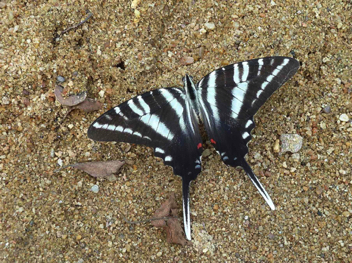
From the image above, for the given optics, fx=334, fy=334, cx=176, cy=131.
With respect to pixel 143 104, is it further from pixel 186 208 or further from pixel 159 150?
pixel 186 208

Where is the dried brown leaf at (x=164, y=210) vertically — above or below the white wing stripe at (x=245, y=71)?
below

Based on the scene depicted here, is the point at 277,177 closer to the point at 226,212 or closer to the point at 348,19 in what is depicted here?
the point at 226,212

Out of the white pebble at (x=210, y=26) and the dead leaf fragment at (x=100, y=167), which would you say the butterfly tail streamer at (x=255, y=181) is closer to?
the dead leaf fragment at (x=100, y=167)

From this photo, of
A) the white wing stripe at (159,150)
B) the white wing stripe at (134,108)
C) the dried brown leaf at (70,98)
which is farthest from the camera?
the dried brown leaf at (70,98)

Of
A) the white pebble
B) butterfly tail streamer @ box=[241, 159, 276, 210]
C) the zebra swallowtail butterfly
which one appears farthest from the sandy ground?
the zebra swallowtail butterfly

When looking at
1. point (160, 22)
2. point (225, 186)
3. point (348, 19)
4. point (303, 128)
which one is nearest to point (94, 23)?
point (160, 22)

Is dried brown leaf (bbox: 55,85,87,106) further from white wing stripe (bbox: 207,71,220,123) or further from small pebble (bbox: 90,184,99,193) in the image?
white wing stripe (bbox: 207,71,220,123)

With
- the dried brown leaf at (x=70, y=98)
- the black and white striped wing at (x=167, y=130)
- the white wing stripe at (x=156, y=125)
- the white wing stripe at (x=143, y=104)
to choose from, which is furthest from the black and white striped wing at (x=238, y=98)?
the dried brown leaf at (x=70, y=98)
